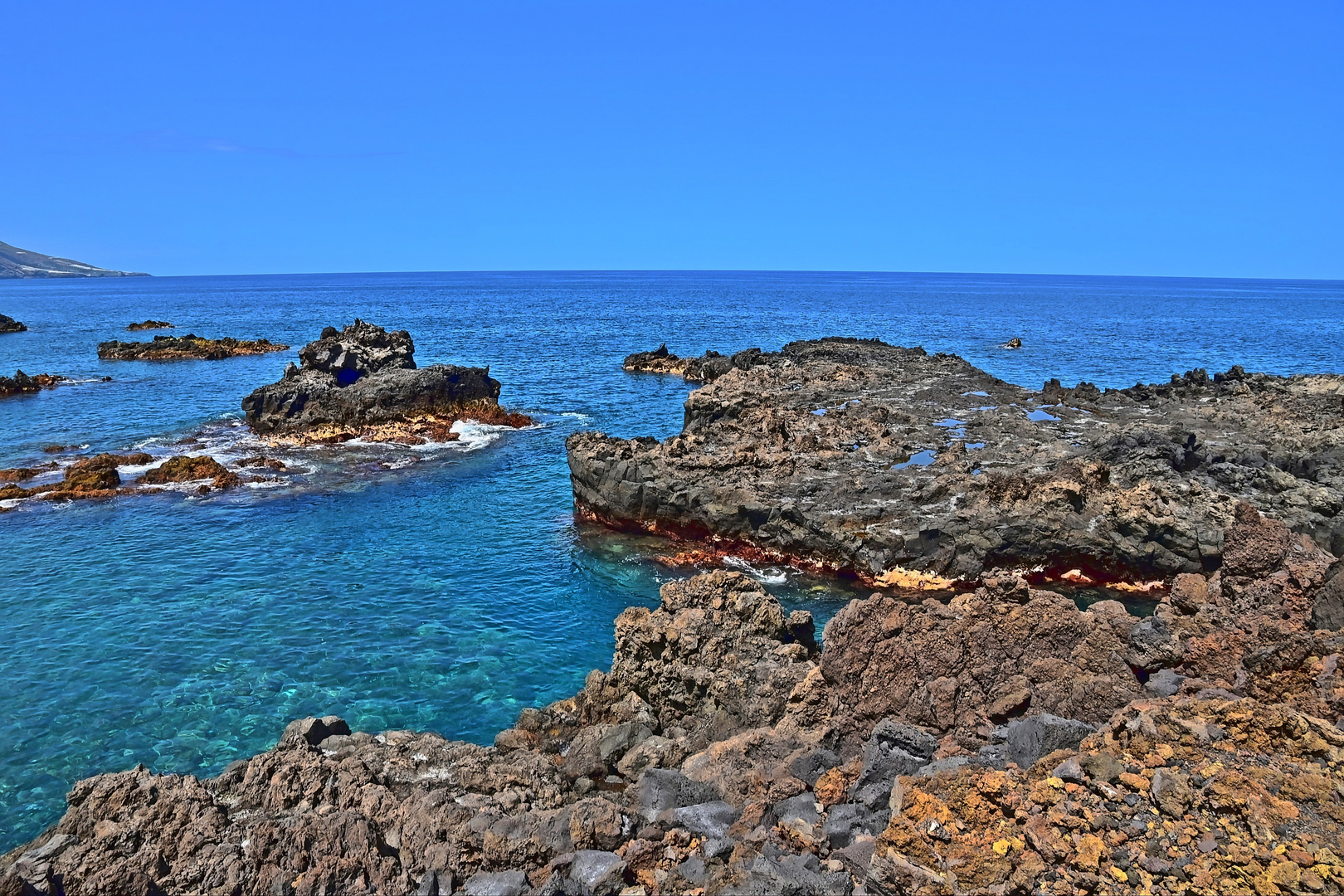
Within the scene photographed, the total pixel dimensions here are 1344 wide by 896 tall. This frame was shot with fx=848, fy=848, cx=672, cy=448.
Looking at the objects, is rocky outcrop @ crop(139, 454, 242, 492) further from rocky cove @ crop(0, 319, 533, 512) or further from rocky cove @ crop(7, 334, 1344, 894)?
rocky cove @ crop(7, 334, 1344, 894)

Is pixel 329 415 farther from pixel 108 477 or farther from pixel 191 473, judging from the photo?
pixel 108 477

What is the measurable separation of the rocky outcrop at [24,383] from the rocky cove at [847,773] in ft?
261

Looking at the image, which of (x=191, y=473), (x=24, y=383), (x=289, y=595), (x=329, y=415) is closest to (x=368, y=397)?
(x=329, y=415)

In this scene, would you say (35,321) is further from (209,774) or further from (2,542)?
(209,774)

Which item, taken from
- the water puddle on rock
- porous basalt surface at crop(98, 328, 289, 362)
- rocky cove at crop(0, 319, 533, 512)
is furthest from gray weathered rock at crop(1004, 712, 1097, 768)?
porous basalt surface at crop(98, 328, 289, 362)

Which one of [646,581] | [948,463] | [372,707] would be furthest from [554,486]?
[372,707]

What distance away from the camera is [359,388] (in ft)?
201

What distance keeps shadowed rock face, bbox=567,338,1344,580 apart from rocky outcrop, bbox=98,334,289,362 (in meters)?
76.2

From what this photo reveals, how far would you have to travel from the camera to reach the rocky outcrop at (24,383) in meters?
77.3

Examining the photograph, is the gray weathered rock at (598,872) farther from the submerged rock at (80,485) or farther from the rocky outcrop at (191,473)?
the submerged rock at (80,485)

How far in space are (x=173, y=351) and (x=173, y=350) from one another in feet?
1.01

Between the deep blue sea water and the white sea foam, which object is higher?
the white sea foam

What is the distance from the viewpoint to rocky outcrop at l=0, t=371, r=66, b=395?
7731 centimetres

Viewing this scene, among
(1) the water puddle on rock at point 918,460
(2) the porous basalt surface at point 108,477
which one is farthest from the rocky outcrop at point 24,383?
(1) the water puddle on rock at point 918,460
